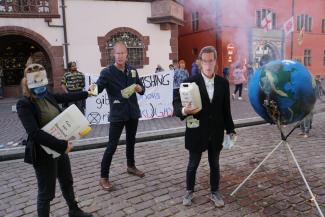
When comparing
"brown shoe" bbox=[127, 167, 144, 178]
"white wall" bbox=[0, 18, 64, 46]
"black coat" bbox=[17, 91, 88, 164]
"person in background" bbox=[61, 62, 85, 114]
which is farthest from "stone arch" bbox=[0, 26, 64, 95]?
"black coat" bbox=[17, 91, 88, 164]

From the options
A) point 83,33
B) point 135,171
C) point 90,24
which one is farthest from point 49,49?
point 135,171

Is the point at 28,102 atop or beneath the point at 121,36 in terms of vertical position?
beneath

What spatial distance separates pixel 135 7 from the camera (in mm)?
14875

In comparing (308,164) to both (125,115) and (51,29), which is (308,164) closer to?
(125,115)

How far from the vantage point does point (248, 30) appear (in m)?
23.1

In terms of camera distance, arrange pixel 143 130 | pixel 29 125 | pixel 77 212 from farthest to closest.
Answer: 1. pixel 143 130
2. pixel 77 212
3. pixel 29 125

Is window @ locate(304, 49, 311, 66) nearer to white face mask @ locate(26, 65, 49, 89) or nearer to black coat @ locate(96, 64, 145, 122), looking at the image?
black coat @ locate(96, 64, 145, 122)

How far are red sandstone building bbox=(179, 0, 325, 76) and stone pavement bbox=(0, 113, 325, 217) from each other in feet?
47.0

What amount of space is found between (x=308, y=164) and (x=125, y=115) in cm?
298

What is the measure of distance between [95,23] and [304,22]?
762 inches

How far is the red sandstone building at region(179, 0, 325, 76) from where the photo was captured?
21.2m

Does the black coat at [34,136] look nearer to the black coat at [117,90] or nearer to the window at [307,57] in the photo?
the black coat at [117,90]

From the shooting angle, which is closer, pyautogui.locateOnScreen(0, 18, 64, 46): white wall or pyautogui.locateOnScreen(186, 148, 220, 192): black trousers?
pyautogui.locateOnScreen(186, 148, 220, 192): black trousers

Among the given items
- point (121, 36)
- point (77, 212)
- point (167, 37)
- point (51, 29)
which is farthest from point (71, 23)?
point (77, 212)
